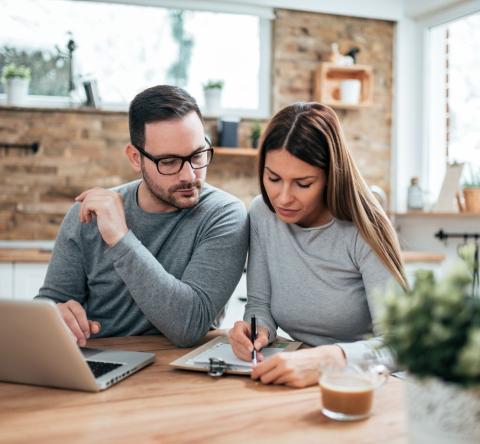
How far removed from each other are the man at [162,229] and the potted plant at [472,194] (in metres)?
2.17

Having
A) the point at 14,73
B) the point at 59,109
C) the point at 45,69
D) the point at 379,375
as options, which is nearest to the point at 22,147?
the point at 59,109

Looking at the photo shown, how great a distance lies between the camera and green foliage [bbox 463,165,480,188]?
11.9 ft

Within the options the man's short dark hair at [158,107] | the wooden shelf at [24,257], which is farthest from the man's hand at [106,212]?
the wooden shelf at [24,257]

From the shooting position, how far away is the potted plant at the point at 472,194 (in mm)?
3479

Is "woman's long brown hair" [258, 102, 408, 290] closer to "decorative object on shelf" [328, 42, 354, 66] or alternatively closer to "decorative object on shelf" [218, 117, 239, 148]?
"decorative object on shelf" [218, 117, 239, 148]

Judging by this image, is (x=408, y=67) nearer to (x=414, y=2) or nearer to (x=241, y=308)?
(x=414, y=2)

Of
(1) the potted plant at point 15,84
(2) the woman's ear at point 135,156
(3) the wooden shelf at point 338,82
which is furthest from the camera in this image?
(3) the wooden shelf at point 338,82

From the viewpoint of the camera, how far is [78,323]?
4.69 ft

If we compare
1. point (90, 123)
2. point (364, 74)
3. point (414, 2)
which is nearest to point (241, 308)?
point (90, 123)

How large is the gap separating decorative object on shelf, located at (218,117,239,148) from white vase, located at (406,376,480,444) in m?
3.19

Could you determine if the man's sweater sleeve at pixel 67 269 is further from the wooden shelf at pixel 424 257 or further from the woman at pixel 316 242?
the wooden shelf at pixel 424 257

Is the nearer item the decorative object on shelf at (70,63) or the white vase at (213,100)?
the decorative object on shelf at (70,63)

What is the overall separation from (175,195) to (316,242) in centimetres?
43

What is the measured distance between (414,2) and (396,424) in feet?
12.1
